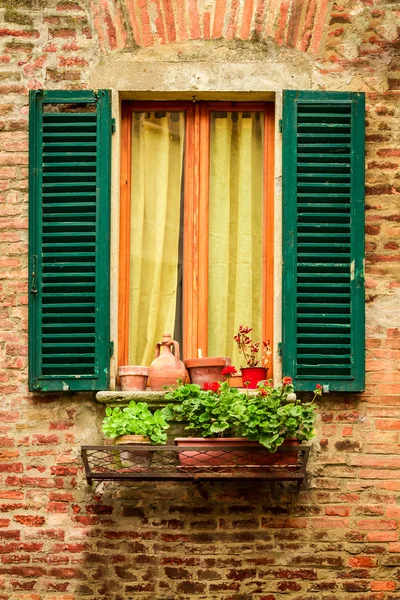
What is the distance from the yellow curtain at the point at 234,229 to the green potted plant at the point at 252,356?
3.1 inches

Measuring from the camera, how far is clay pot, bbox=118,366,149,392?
7.03 meters

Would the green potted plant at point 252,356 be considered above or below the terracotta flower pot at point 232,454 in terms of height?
above

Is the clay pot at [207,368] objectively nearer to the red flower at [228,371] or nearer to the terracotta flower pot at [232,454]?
the red flower at [228,371]

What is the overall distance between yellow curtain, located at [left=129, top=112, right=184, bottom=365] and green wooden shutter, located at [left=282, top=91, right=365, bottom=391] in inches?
27.7

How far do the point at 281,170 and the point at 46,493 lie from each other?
2241mm

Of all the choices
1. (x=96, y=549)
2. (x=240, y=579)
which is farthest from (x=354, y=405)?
(x=96, y=549)

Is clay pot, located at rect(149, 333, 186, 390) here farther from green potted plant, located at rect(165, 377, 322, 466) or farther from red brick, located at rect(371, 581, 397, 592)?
red brick, located at rect(371, 581, 397, 592)

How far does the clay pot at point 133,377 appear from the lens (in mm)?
7027

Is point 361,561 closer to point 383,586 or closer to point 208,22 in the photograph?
point 383,586

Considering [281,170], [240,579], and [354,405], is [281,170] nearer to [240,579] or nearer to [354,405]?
[354,405]

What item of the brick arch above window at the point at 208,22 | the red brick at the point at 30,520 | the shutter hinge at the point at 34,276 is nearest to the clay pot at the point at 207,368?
the shutter hinge at the point at 34,276

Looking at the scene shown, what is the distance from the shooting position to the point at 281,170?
7.22 meters

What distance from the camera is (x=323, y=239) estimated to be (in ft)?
23.4

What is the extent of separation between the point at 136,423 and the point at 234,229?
1383 millimetres
